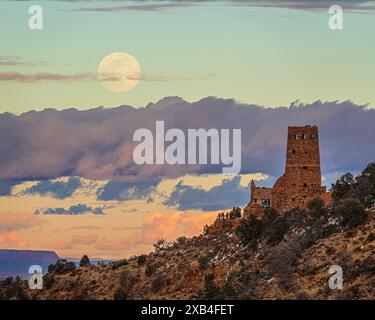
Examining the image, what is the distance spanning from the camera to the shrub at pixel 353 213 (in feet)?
381

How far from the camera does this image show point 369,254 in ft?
358

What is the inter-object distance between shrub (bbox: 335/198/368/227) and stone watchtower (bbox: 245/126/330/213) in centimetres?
644

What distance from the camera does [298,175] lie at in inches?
4850

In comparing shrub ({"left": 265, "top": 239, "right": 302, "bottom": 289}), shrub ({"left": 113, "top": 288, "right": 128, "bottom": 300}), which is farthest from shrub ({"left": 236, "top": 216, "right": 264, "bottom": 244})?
shrub ({"left": 113, "top": 288, "right": 128, "bottom": 300})

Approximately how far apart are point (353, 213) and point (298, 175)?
786 centimetres

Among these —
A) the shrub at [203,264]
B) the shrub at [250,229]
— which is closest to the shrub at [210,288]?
the shrub at [203,264]

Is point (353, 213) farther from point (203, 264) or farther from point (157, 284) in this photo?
point (157, 284)

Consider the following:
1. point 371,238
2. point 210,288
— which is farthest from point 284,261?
point 210,288

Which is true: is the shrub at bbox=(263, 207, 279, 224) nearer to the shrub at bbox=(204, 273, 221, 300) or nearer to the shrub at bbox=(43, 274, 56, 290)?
the shrub at bbox=(204, 273, 221, 300)
